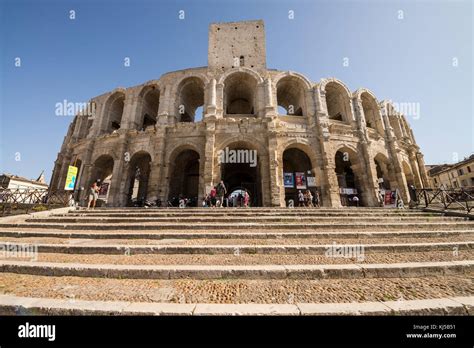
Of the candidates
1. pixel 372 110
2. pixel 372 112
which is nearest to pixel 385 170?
pixel 372 112

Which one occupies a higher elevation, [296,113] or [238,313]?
[296,113]

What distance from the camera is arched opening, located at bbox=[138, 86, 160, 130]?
18319 mm

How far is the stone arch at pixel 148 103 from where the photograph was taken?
1802 cm

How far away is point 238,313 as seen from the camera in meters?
2.32

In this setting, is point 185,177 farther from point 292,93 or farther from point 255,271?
point 255,271

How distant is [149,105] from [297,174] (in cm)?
1640

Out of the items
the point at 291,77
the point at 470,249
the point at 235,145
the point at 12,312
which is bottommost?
the point at 12,312

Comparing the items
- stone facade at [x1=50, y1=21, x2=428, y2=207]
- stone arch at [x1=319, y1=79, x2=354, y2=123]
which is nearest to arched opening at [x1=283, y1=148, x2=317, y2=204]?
stone facade at [x1=50, y1=21, x2=428, y2=207]

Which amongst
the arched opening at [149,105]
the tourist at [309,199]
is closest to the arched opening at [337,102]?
the tourist at [309,199]

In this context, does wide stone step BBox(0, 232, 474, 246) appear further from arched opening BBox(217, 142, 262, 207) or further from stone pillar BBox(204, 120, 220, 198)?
arched opening BBox(217, 142, 262, 207)

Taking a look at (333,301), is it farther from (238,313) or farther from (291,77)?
(291,77)

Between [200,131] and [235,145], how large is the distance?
3.00 meters

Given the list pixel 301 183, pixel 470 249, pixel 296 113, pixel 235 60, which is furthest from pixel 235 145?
pixel 470 249

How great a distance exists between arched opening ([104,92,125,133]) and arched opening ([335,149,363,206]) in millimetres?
21776
